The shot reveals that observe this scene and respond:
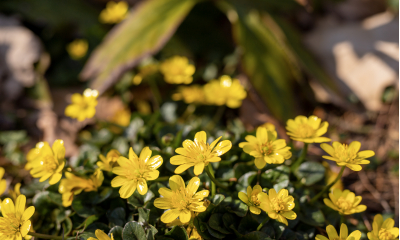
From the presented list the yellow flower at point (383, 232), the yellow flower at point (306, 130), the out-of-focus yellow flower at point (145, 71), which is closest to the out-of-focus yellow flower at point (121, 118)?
the out-of-focus yellow flower at point (145, 71)

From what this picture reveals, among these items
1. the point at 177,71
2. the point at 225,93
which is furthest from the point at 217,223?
the point at 177,71

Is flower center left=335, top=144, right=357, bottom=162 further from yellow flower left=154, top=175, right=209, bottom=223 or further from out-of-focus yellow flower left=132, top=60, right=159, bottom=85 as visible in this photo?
out-of-focus yellow flower left=132, top=60, right=159, bottom=85

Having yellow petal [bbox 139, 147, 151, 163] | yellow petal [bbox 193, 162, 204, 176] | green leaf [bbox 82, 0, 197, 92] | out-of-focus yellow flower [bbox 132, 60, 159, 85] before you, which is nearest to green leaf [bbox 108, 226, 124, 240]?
yellow petal [bbox 139, 147, 151, 163]

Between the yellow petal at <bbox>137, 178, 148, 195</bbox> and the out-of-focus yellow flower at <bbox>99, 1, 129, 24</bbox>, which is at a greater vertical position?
the yellow petal at <bbox>137, 178, 148, 195</bbox>

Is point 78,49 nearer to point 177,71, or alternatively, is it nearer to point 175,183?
point 177,71

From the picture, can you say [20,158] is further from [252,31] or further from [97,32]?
[252,31]

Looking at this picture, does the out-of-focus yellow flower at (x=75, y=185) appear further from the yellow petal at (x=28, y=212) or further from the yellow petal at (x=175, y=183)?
the yellow petal at (x=175, y=183)
